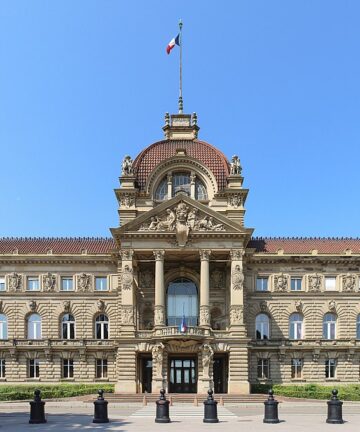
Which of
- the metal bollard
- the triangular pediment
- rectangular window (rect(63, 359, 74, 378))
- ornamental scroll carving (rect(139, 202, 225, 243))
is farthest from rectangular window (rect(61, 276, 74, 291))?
the metal bollard

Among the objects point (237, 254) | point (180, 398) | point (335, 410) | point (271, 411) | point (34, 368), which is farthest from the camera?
point (34, 368)

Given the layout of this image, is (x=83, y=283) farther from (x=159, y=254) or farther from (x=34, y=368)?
(x=159, y=254)

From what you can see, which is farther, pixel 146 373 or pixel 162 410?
pixel 146 373

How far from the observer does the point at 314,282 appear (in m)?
68.1

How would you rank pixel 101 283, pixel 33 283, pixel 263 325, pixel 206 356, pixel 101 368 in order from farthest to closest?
pixel 101 283 → pixel 33 283 → pixel 263 325 → pixel 101 368 → pixel 206 356

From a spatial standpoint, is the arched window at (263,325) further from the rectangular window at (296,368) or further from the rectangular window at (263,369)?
the rectangular window at (296,368)

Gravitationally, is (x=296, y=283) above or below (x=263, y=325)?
above

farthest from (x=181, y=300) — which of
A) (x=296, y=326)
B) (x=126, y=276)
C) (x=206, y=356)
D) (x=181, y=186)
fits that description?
(x=296, y=326)

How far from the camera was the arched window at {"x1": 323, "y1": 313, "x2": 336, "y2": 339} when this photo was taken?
6794 centimetres

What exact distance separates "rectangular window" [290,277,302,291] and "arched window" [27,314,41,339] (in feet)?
88.2

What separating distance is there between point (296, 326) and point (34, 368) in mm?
27547

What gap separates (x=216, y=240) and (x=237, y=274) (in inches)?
153

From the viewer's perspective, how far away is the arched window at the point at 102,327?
68062mm

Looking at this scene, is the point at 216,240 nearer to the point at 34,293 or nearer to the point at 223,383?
the point at 223,383
